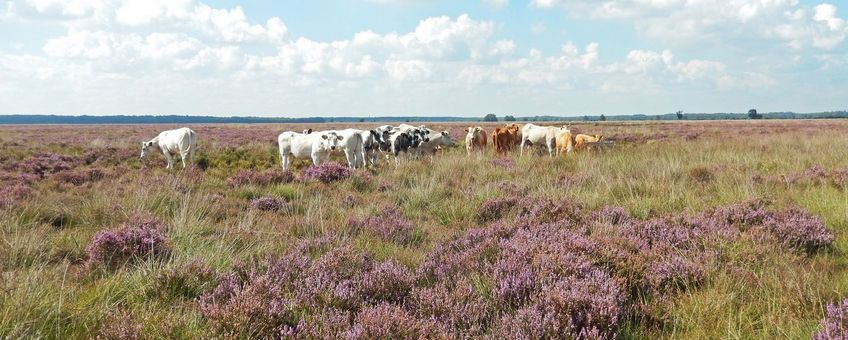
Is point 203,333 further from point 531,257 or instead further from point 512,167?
point 512,167

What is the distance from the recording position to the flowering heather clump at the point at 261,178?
10.2 metres

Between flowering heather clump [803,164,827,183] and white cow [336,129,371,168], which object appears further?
white cow [336,129,371,168]

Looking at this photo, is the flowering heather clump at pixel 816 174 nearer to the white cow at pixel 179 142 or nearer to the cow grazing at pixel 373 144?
the cow grazing at pixel 373 144

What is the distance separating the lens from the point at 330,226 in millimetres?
5793

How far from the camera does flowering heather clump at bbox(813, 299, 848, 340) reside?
7.89 ft

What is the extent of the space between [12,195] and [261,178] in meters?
4.14

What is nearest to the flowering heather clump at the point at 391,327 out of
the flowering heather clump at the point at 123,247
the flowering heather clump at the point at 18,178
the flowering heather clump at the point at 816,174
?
the flowering heather clump at the point at 123,247

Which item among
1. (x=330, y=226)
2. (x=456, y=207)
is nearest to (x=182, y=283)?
(x=330, y=226)

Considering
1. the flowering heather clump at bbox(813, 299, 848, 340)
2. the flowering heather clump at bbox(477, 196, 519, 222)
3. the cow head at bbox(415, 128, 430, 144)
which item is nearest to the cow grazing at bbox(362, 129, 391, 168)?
the cow head at bbox(415, 128, 430, 144)

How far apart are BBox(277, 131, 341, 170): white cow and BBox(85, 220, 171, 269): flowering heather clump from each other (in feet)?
31.8

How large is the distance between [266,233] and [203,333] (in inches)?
109

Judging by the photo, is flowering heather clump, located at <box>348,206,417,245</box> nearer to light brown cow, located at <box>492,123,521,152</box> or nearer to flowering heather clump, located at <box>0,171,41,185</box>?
flowering heather clump, located at <box>0,171,41,185</box>

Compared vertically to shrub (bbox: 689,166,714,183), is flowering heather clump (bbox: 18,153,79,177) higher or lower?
lower

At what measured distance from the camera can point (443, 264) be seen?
3.99 m
